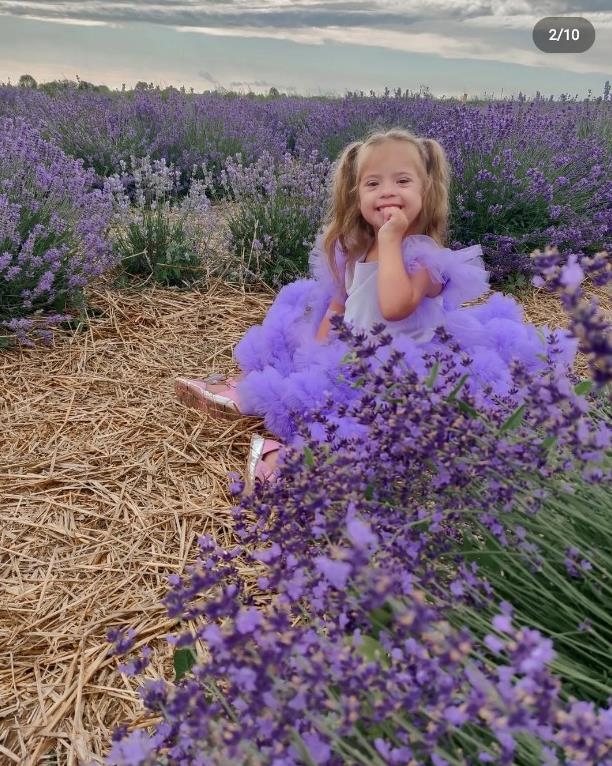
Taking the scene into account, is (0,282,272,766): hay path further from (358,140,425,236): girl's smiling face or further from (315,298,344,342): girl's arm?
(358,140,425,236): girl's smiling face

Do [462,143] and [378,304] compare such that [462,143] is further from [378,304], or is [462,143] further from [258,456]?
[258,456]

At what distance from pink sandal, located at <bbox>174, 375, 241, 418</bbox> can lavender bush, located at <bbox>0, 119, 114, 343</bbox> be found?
0.81 metres

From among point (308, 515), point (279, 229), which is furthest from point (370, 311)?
point (279, 229)

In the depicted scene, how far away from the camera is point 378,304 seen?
2.43 m

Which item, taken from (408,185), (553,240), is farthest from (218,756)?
(553,240)

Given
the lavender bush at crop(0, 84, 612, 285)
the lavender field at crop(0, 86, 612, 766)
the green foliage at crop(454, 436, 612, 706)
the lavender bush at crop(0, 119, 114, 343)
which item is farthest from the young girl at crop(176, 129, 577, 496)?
the lavender bush at crop(0, 84, 612, 285)

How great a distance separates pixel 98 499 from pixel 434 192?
1529 mm

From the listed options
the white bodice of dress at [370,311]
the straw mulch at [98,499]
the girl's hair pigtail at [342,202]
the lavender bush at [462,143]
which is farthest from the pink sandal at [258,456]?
the lavender bush at [462,143]

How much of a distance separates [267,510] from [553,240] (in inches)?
144

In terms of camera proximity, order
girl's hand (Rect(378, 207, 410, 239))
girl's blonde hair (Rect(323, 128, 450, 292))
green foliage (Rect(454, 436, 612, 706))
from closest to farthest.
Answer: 1. green foliage (Rect(454, 436, 612, 706))
2. girl's hand (Rect(378, 207, 410, 239))
3. girl's blonde hair (Rect(323, 128, 450, 292))

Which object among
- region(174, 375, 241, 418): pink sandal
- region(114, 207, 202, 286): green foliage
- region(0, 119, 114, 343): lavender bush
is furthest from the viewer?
region(114, 207, 202, 286): green foliage

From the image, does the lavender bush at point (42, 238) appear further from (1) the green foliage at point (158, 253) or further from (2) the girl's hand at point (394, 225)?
(2) the girl's hand at point (394, 225)

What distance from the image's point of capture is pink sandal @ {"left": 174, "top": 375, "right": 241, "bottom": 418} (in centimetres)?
272

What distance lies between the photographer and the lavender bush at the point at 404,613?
2.35 ft
